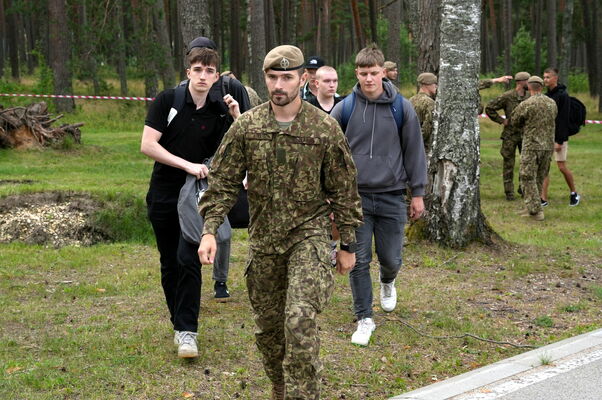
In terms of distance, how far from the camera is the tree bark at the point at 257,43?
2097cm

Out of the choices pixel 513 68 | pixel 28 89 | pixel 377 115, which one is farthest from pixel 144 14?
pixel 377 115

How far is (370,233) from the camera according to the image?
22.8 ft

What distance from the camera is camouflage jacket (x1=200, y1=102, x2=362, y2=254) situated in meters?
4.83

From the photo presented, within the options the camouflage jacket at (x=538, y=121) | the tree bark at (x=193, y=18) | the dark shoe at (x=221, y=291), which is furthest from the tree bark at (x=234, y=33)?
the dark shoe at (x=221, y=291)

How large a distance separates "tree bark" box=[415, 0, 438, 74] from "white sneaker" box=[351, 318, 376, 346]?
272 inches

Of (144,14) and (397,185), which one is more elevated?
(144,14)

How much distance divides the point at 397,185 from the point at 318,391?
8.65 ft

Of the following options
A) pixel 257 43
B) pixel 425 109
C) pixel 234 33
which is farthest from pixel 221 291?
pixel 234 33

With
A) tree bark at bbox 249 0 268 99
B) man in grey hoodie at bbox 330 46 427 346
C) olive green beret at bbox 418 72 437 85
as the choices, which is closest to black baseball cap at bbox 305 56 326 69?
olive green beret at bbox 418 72 437 85

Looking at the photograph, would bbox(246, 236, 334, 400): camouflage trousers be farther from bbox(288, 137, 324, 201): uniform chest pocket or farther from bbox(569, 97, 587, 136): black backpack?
bbox(569, 97, 587, 136): black backpack

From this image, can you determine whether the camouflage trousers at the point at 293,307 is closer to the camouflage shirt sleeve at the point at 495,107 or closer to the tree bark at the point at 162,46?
the camouflage shirt sleeve at the point at 495,107

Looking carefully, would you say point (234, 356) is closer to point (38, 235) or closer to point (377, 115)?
point (377, 115)

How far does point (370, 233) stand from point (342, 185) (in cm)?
206

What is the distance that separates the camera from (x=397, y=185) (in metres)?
6.92
